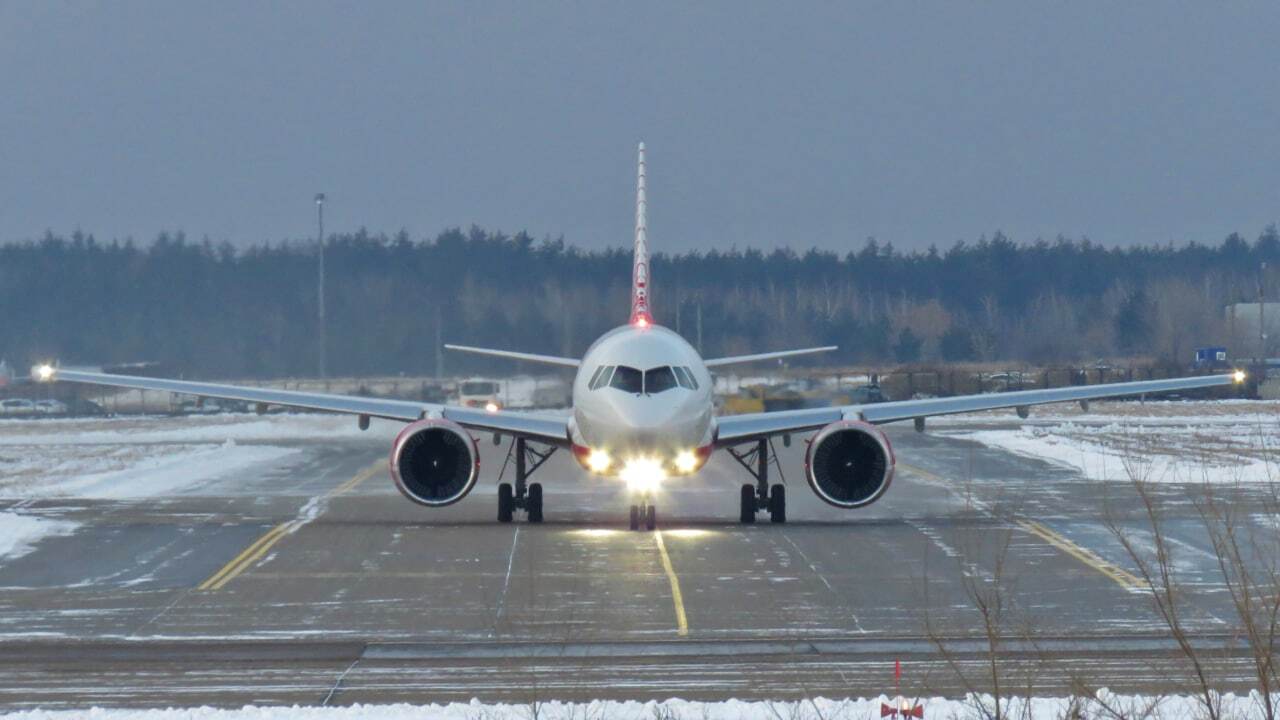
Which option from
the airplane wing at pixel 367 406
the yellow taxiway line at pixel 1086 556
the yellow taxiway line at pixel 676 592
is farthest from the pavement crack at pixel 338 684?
the airplane wing at pixel 367 406

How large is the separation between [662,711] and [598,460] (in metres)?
15.0

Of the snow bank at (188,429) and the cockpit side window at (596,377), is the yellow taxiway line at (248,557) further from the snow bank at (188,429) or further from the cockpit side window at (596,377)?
the snow bank at (188,429)

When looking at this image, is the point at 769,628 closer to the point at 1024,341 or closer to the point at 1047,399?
the point at 1047,399

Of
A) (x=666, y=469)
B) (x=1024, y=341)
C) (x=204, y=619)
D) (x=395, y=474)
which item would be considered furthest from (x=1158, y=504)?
(x=1024, y=341)

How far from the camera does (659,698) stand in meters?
14.8


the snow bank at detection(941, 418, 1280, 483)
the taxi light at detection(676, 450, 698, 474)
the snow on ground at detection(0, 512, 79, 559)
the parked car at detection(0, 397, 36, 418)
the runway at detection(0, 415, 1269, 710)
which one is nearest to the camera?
the runway at detection(0, 415, 1269, 710)

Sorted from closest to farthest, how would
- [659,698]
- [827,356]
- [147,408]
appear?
Result: 1. [659,698]
2. [827,356]
3. [147,408]

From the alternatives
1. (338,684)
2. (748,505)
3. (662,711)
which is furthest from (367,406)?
(662,711)

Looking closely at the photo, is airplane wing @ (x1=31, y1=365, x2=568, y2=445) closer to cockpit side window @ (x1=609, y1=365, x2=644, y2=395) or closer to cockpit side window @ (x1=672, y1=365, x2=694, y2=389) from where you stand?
cockpit side window @ (x1=609, y1=365, x2=644, y2=395)

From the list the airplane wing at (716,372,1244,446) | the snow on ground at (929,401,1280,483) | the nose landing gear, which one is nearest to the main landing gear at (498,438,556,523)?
the nose landing gear

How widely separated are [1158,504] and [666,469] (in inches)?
398

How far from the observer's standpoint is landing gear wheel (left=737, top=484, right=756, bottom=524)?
3073cm

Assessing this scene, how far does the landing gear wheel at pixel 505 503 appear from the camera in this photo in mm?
31156

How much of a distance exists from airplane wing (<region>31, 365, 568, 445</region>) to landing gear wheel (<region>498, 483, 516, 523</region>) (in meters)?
1.03
